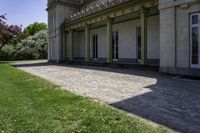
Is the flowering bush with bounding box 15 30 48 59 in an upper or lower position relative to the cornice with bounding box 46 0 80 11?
lower

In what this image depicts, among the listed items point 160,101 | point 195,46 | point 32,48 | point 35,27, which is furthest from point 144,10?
point 35,27

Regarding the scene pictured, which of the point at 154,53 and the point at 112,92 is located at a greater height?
the point at 154,53

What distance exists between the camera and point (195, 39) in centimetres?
1234

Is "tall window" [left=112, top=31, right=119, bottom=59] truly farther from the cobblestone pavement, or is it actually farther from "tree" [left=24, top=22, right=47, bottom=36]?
"tree" [left=24, top=22, right=47, bottom=36]

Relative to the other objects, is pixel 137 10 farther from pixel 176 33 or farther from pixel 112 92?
pixel 112 92

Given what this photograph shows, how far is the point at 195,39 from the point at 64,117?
8.51m

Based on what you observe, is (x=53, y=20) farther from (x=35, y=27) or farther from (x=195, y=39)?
(x=35, y=27)

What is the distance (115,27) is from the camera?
24.1 meters

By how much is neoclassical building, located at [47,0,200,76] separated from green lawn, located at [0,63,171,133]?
6.88 meters

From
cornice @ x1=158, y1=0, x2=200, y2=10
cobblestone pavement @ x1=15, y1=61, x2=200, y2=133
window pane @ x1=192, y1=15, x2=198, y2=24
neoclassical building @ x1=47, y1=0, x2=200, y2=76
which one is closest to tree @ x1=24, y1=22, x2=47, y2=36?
neoclassical building @ x1=47, y1=0, x2=200, y2=76

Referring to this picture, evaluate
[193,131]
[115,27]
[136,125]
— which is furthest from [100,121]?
[115,27]

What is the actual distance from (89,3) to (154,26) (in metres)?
12.4

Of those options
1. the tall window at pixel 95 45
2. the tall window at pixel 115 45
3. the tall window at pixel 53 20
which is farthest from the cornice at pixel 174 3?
the tall window at pixel 53 20

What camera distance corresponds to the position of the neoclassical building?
1255 cm
